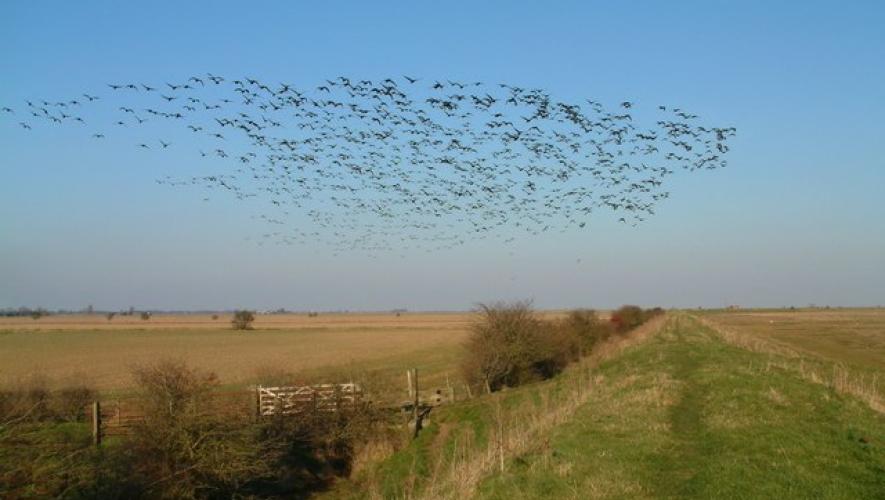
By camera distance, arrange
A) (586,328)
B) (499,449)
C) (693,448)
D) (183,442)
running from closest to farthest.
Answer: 1. (693,448)
2. (499,449)
3. (183,442)
4. (586,328)

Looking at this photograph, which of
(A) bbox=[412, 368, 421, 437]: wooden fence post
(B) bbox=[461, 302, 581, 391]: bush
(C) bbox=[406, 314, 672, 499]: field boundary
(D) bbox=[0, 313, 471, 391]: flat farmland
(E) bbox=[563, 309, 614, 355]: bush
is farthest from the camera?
(E) bbox=[563, 309, 614, 355]: bush

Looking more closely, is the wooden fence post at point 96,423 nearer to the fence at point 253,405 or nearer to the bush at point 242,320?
the fence at point 253,405

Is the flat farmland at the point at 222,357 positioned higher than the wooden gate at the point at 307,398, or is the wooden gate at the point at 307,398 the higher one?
the wooden gate at the point at 307,398

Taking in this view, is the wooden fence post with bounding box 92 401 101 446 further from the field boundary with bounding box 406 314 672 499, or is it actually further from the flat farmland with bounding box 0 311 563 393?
the field boundary with bounding box 406 314 672 499

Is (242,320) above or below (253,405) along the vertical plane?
above

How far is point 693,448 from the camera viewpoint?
13.7 metres

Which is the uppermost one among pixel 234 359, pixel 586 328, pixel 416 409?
pixel 586 328

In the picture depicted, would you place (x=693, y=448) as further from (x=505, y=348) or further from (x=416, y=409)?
(x=505, y=348)

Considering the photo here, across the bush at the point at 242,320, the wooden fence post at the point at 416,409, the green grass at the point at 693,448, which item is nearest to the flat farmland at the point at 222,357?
the wooden fence post at the point at 416,409

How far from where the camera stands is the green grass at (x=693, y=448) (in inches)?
432

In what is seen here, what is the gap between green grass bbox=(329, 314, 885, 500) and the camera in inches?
432

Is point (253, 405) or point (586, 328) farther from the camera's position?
point (586, 328)

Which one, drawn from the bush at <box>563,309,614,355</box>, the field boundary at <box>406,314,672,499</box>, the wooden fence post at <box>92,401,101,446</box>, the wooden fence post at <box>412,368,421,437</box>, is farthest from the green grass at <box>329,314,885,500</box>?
the bush at <box>563,309,614,355</box>

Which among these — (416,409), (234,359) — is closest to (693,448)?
(416,409)
